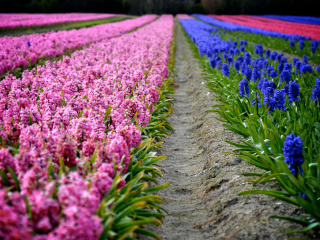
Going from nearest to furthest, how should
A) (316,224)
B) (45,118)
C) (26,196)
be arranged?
1. (26,196)
2. (316,224)
3. (45,118)

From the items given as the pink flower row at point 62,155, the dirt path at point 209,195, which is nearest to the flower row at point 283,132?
the dirt path at point 209,195

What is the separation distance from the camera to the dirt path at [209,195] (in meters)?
3.28

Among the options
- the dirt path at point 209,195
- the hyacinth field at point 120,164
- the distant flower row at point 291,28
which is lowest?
the dirt path at point 209,195

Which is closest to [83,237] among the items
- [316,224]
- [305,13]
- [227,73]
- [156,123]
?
[316,224]

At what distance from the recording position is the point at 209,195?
4.32 meters

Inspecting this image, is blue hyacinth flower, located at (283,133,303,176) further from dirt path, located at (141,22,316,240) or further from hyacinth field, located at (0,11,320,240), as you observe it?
dirt path, located at (141,22,316,240)

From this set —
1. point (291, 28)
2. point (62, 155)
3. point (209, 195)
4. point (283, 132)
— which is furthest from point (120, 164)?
point (291, 28)

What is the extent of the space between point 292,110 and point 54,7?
5744 cm

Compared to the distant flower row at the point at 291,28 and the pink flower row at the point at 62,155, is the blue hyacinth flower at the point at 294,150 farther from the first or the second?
the distant flower row at the point at 291,28

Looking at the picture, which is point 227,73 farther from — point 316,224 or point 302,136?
point 316,224

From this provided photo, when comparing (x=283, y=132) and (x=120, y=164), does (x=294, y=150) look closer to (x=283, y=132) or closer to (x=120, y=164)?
(x=283, y=132)

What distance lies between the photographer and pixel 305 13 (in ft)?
188

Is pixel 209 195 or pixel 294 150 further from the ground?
pixel 294 150

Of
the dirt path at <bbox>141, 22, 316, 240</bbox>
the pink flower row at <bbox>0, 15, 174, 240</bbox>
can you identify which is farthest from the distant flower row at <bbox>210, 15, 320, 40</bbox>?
the pink flower row at <bbox>0, 15, 174, 240</bbox>
